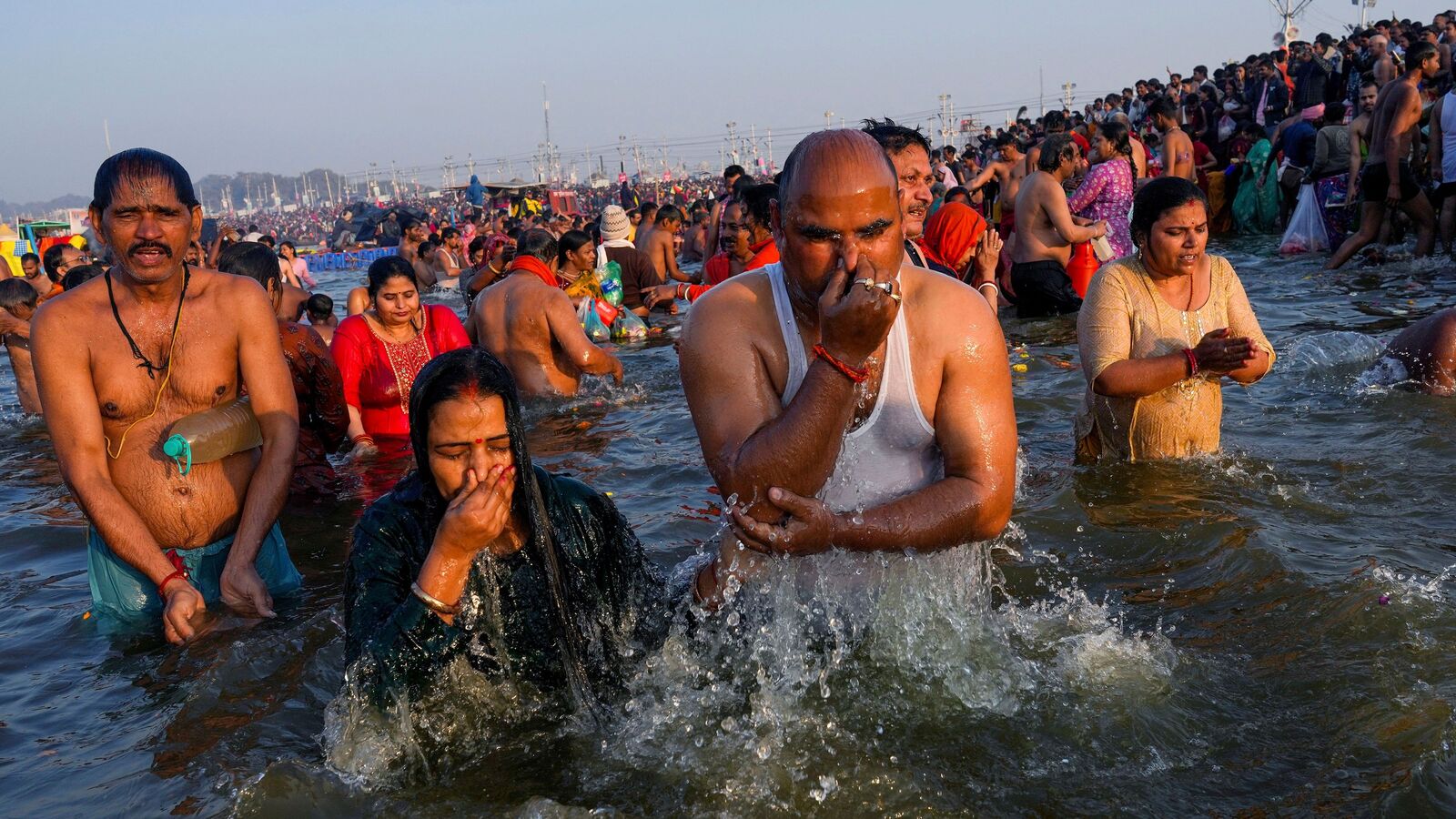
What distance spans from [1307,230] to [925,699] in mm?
12394

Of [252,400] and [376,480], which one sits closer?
[252,400]

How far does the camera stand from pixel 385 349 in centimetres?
618

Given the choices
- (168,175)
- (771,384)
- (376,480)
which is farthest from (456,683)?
(376,480)

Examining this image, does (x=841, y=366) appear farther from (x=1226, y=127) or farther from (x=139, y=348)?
(x=1226, y=127)

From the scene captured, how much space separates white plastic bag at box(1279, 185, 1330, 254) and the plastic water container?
12838 millimetres

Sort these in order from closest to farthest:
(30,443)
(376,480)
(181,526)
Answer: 1. (181,526)
2. (376,480)
3. (30,443)

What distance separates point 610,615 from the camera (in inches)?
129

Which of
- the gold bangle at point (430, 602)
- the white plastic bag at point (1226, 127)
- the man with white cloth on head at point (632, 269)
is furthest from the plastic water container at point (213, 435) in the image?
the white plastic bag at point (1226, 127)

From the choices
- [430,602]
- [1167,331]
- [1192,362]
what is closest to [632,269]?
[1167,331]

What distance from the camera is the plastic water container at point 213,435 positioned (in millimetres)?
3832

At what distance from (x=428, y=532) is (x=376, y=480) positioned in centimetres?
317

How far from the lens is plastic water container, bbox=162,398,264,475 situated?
151 inches

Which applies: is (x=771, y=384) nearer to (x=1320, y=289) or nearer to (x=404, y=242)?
(x=1320, y=289)

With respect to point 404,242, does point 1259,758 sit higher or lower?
lower
